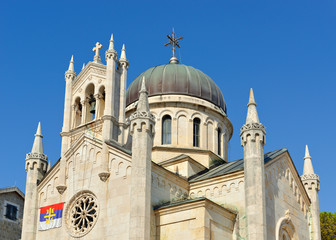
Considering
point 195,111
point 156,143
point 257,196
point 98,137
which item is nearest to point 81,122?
point 98,137

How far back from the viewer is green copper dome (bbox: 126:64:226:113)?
141 ft

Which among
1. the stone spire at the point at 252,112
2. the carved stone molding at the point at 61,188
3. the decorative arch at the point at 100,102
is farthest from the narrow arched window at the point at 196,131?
the carved stone molding at the point at 61,188

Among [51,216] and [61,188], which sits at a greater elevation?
[61,188]

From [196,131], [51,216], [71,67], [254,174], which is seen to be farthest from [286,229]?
[71,67]

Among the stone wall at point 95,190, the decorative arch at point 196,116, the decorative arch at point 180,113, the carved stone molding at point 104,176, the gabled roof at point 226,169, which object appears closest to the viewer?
the stone wall at point 95,190

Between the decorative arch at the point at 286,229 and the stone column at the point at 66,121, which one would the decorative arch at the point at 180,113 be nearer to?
the stone column at the point at 66,121

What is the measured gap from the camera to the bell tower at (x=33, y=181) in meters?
34.8

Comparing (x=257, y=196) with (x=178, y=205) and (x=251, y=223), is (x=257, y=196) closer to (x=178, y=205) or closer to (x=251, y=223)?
(x=251, y=223)

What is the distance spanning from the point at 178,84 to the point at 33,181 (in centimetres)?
1344

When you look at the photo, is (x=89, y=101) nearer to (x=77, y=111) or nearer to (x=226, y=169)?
(x=77, y=111)

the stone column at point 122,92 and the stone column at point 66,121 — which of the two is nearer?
the stone column at point 66,121

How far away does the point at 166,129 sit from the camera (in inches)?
1647

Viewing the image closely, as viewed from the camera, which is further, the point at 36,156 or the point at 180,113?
the point at 180,113

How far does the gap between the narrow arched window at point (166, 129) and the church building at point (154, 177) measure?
0.26ft
